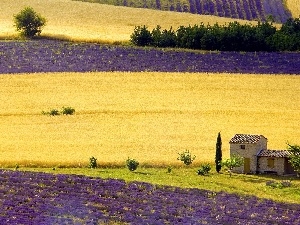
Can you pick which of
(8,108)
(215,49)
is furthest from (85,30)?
(8,108)

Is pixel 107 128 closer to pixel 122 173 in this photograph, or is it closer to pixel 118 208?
pixel 122 173

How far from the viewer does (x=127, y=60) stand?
88062 mm

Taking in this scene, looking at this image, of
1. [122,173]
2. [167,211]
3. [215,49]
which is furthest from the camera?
[215,49]

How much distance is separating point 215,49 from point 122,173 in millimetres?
43372

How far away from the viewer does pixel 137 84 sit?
3169 inches

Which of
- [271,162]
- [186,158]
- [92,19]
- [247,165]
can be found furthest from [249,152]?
[92,19]

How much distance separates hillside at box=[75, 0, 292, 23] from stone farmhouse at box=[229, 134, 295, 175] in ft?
187

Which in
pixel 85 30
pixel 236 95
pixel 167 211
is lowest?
pixel 167 211

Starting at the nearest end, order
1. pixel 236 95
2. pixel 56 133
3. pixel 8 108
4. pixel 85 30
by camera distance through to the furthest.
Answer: pixel 56 133, pixel 8 108, pixel 236 95, pixel 85 30

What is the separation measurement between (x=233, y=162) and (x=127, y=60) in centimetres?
3408

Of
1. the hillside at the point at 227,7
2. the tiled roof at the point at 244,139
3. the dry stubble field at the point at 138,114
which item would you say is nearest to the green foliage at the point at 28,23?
the dry stubble field at the point at 138,114

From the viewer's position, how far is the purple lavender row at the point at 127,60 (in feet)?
281

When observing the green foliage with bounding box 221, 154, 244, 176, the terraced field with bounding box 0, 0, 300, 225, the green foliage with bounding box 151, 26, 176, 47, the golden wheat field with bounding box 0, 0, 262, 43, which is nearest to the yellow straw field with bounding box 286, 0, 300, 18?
the golden wheat field with bounding box 0, 0, 262, 43

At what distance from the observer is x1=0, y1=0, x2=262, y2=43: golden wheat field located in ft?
332
